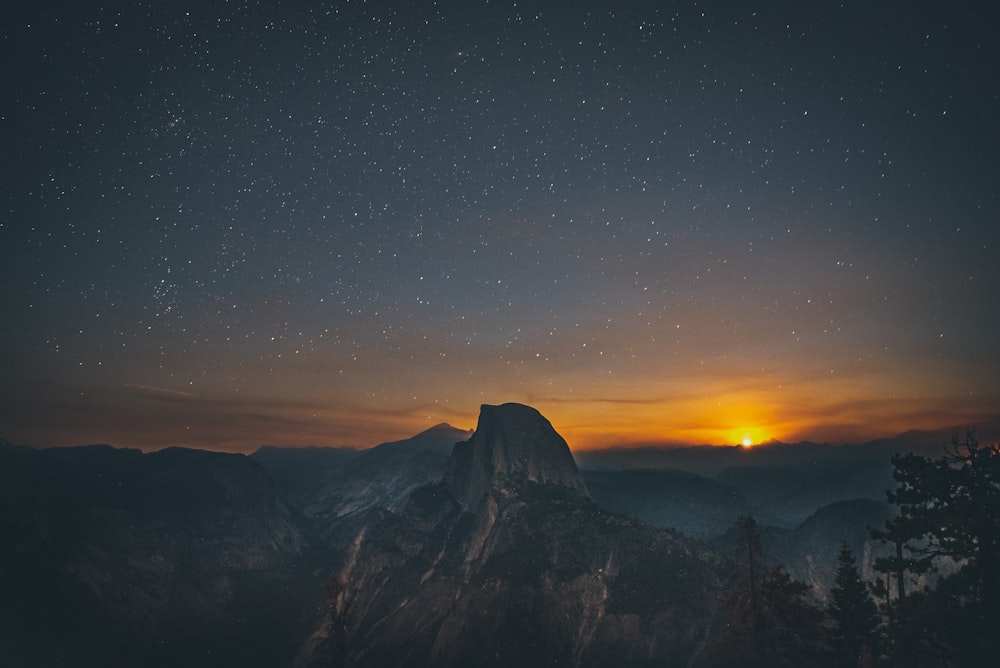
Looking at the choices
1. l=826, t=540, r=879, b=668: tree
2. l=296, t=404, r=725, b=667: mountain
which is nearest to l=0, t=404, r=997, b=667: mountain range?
l=296, t=404, r=725, b=667: mountain

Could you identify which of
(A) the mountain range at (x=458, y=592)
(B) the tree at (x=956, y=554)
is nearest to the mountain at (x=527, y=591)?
(A) the mountain range at (x=458, y=592)

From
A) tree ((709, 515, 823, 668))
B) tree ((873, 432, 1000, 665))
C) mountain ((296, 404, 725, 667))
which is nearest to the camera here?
tree ((873, 432, 1000, 665))

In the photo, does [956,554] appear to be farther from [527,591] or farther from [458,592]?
[458,592]

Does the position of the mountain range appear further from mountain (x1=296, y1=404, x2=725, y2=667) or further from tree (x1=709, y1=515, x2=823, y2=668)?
tree (x1=709, y1=515, x2=823, y2=668)

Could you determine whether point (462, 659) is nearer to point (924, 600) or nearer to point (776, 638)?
point (776, 638)

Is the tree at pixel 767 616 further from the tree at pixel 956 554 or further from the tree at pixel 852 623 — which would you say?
the tree at pixel 956 554

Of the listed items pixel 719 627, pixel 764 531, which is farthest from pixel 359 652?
pixel 764 531
